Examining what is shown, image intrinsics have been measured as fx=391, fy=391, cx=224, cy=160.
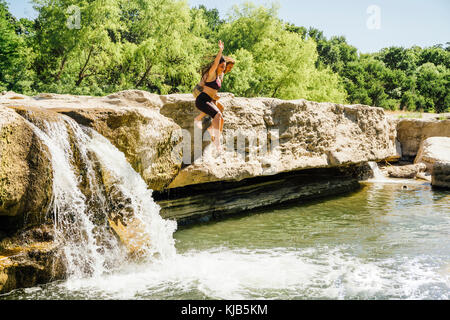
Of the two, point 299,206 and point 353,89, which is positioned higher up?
point 353,89

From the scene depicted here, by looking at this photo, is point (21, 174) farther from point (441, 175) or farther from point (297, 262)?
point (441, 175)

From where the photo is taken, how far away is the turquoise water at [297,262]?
3.91 metres

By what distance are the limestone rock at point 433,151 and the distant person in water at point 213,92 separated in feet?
29.9

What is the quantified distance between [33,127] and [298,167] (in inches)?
219

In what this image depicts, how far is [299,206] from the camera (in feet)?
28.3

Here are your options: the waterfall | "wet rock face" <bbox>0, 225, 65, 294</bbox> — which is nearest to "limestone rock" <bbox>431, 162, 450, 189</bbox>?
the waterfall

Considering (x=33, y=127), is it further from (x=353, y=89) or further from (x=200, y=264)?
(x=353, y=89)

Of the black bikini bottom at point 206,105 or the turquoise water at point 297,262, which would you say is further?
the black bikini bottom at point 206,105

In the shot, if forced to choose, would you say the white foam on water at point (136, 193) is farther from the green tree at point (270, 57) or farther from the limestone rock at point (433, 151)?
the green tree at point (270, 57)

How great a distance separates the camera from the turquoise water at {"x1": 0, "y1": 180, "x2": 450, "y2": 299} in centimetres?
391

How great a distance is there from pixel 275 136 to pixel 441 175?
569 centimetres

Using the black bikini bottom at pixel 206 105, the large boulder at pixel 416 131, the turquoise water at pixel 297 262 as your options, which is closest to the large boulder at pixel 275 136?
the black bikini bottom at pixel 206 105

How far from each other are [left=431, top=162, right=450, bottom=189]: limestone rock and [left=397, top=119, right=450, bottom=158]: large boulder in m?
4.68
